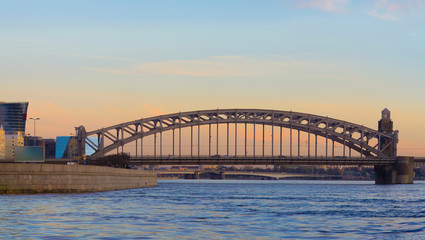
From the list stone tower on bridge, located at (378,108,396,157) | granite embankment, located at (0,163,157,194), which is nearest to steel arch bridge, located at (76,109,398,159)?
stone tower on bridge, located at (378,108,396,157)

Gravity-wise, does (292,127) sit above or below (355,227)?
above

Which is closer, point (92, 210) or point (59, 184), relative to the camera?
point (92, 210)

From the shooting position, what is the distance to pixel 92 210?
38.3 metres

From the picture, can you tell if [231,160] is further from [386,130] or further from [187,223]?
[187,223]

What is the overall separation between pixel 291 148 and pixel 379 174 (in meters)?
23.9

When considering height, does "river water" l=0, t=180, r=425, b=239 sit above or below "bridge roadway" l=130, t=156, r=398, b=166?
below

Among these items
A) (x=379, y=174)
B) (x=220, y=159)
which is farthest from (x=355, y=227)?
(x=379, y=174)

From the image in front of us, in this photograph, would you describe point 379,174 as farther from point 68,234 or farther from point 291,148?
point 68,234

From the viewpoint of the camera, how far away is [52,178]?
54719 millimetres

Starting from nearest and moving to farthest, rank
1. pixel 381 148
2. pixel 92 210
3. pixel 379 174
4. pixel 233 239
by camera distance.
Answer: pixel 233 239
pixel 92 210
pixel 379 174
pixel 381 148

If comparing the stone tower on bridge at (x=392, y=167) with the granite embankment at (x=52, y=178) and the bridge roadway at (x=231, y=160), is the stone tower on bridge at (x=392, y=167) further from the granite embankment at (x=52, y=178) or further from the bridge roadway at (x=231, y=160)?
the granite embankment at (x=52, y=178)

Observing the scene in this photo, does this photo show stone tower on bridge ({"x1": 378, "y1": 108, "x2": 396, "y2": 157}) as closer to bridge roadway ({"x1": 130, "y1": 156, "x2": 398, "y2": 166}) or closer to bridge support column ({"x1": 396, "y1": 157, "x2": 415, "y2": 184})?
bridge support column ({"x1": 396, "y1": 157, "x2": 415, "y2": 184})

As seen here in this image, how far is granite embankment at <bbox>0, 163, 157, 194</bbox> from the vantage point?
5019 cm

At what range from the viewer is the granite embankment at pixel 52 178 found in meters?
50.2
